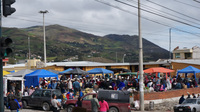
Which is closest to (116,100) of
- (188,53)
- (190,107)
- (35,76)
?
(190,107)

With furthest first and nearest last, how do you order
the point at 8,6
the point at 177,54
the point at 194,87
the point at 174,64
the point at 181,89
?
the point at 177,54, the point at 174,64, the point at 194,87, the point at 181,89, the point at 8,6

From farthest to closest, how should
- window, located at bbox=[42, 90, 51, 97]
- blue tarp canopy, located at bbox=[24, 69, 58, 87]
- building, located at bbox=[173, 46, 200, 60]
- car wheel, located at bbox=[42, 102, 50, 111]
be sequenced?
building, located at bbox=[173, 46, 200, 60], blue tarp canopy, located at bbox=[24, 69, 58, 87], window, located at bbox=[42, 90, 51, 97], car wheel, located at bbox=[42, 102, 50, 111]

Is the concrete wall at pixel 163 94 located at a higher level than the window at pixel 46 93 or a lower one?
lower

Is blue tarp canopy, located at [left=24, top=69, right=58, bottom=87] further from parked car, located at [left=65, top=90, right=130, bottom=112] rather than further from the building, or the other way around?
the building

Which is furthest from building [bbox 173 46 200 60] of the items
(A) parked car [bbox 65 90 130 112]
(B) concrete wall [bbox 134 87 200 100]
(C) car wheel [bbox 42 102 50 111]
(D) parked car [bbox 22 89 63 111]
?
(A) parked car [bbox 65 90 130 112]

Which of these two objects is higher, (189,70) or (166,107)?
(189,70)

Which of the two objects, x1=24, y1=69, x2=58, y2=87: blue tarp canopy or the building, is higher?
the building

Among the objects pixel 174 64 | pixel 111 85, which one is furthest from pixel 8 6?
pixel 174 64

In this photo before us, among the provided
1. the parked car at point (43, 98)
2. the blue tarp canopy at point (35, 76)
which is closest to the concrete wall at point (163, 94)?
the parked car at point (43, 98)

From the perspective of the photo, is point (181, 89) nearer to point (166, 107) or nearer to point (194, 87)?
point (194, 87)

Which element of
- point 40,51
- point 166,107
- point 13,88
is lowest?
point 166,107

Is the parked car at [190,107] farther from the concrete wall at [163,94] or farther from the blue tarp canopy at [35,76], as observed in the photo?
the blue tarp canopy at [35,76]

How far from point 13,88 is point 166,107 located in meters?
12.8

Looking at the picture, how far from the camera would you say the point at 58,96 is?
2052 cm
